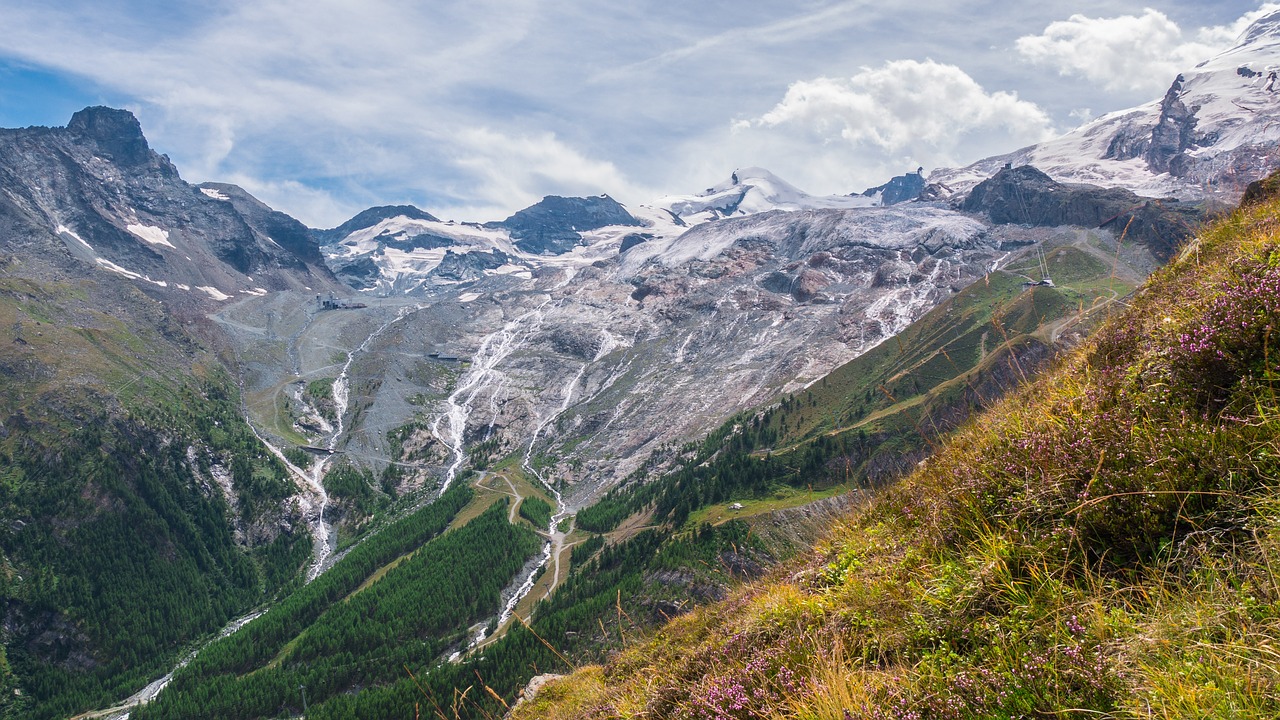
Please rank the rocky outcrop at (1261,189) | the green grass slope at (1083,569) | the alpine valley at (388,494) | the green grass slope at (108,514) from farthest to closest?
the green grass slope at (108,514) < the alpine valley at (388,494) < the rocky outcrop at (1261,189) < the green grass slope at (1083,569)

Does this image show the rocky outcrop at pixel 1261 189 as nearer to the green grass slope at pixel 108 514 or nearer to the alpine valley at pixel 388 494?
the alpine valley at pixel 388 494

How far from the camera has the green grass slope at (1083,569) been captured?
283cm

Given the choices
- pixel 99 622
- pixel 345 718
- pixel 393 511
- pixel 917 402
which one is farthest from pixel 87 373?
pixel 917 402

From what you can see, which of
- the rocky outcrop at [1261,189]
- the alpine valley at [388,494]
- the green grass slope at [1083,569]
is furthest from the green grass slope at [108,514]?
the rocky outcrop at [1261,189]

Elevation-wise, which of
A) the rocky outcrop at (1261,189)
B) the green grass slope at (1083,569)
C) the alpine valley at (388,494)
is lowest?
the alpine valley at (388,494)

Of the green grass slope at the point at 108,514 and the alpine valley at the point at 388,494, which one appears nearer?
the alpine valley at the point at 388,494

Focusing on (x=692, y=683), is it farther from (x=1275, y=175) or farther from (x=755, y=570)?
(x=1275, y=175)

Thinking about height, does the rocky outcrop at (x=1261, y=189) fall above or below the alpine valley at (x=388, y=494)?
above

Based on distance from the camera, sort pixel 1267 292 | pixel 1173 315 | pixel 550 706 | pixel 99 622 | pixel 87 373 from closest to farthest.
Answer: pixel 1267 292 → pixel 1173 315 → pixel 550 706 → pixel 99 622 → pixel 87 373

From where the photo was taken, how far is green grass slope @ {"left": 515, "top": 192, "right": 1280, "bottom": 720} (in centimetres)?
283

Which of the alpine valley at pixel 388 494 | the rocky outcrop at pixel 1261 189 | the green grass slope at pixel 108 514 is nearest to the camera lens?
the rocky outcrop at pixel 1261 189

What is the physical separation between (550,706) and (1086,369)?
26.5 ft

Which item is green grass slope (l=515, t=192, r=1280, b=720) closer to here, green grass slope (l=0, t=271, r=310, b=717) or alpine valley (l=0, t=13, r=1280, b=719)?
alpine valley (l=0, t=13, r=1280, b=719)

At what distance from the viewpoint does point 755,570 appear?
9.05 metres
